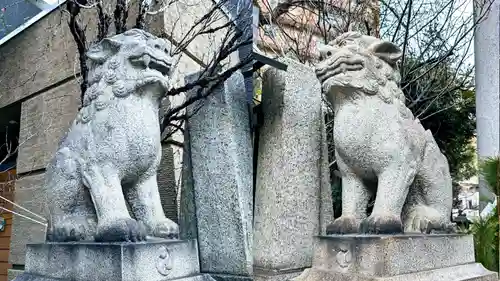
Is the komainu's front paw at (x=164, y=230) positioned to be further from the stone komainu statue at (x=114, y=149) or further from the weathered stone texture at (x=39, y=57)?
the weathered stone texture at (x=39, y=57)

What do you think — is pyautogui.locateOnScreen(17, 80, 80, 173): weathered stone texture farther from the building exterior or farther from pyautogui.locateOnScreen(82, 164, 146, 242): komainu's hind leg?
pyautogui.locateOnScreen(82, 164, 146, 242): komainu's hind leg

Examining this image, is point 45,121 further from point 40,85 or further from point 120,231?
point 120,231

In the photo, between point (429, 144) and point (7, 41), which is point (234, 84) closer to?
point (429, 144)

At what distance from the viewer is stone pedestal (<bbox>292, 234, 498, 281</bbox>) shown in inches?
114

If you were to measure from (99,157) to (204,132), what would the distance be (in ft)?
4.22

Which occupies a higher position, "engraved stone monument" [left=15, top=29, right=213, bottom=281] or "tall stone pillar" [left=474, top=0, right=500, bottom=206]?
"tall stone pillar" [left=474, top=0, right=500, bottom=206]

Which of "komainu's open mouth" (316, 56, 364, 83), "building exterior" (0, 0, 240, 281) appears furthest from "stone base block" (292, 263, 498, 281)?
"building exterior" (0, 0, 240, 281)

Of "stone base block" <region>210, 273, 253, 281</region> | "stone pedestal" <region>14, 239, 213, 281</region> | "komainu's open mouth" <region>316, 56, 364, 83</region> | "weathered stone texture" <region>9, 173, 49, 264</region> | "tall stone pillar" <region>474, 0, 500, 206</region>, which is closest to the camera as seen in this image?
"stone pedestal" <region>14, 239, 213, 281</region>

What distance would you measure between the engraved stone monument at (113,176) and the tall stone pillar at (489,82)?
6450 mm

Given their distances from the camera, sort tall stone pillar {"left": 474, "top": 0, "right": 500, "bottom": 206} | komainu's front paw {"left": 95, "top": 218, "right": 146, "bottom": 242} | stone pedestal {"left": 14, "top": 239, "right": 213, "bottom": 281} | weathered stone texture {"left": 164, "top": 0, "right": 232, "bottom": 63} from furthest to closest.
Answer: tall stone pillar {"left": 474, "top": 0, "right": 500, "bottom": 206}
weathered stone texture {"left": 164, "top": 0, "right": 232, "bottom": 63}
komainu's front paw {"left": 95, "top": 218, "right": 146, "bottom": 242}
stone pedestal {"left": 14, "top": 239, "right": 213, "bottom": 281}

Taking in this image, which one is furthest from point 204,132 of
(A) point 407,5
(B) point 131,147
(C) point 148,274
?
(A) point 407,5

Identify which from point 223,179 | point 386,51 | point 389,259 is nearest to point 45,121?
point 223,179

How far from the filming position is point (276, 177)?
4043mm

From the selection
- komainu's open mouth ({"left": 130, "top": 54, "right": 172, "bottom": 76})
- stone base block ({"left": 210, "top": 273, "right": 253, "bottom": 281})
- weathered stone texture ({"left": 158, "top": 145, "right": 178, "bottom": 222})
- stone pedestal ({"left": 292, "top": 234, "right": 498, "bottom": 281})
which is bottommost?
stone base block ({"left": 210, "top": 273, "right": 253, "bottom": 281})
